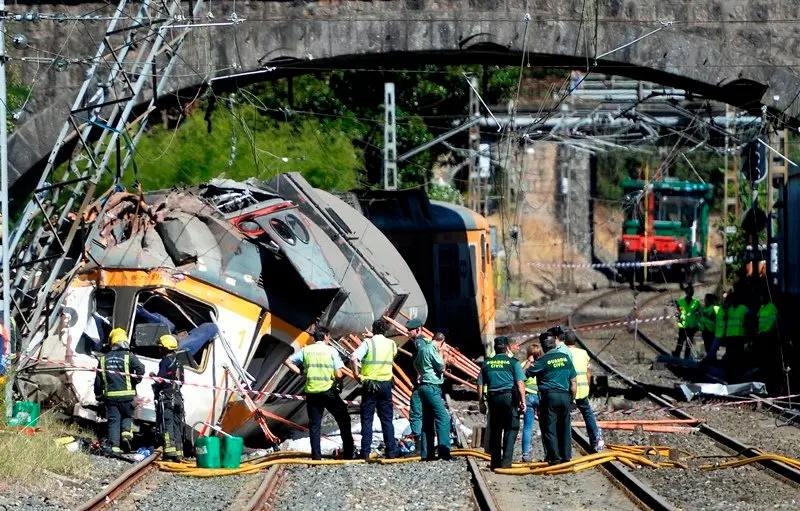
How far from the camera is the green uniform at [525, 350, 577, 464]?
14906mm

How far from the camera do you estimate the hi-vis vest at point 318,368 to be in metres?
16.0

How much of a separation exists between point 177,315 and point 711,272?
4209 cm

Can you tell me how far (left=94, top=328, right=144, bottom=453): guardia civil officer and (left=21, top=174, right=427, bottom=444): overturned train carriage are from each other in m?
0.28

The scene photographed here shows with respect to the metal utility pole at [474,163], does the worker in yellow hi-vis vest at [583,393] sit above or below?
below

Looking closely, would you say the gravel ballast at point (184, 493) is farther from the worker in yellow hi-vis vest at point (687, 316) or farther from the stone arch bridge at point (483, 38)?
the worker in yellow hi-vis vest at point (687, 316)

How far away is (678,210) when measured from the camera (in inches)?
2157

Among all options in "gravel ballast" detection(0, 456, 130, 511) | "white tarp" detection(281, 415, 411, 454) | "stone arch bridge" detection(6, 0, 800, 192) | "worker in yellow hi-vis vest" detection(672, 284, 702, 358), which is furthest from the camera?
"worker in yellow hi-vis vest" detection(672, 284, 702, 358)

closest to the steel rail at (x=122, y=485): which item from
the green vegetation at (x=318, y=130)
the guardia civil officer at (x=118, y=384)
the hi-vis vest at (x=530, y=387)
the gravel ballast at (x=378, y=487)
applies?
the guardia civil officer at (x=118, y=384)

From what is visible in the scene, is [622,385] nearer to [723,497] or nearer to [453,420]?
[453,420]

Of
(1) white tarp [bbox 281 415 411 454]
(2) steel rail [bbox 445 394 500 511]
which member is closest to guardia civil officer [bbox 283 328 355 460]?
(1) white tarp [bbox 281 415 411 454]

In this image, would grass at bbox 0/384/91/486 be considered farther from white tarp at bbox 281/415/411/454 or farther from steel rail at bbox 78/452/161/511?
white tarp at bbox 281/415/411/454

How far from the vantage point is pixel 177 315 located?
55.3 feet

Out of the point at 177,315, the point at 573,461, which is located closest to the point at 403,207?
the point at 177,315

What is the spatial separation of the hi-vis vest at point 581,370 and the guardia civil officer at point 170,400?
444 cm
